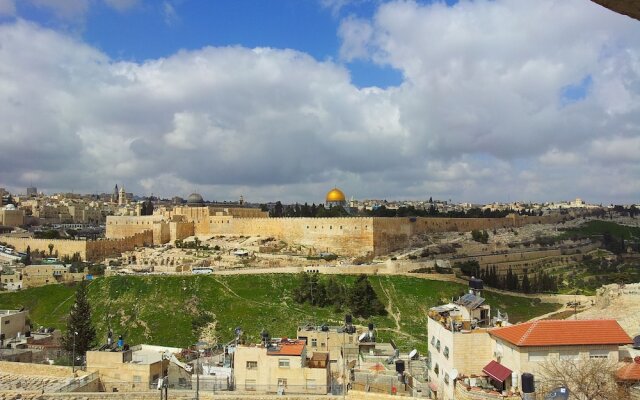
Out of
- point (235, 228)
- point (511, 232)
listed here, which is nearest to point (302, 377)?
point (235, 228)

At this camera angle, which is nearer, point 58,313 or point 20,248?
point 58,313

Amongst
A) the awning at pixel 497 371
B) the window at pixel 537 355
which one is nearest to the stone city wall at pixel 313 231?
the awning at pixel 497 371

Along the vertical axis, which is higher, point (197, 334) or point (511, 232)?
point (511, 232)

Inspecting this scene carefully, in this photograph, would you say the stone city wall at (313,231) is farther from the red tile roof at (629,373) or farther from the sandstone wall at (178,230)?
the red tile roof at (629,373)

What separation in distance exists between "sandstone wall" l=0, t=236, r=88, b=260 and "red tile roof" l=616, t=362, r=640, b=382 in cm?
4779

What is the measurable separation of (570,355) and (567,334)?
0.41m

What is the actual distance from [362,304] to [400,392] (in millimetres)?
23243

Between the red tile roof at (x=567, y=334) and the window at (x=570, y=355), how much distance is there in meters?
0.19

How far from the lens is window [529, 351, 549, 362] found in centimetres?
1193

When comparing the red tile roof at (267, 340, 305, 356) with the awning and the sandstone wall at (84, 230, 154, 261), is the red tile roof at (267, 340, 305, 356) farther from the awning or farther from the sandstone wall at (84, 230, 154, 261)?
the sandstone wall at (84, 230, 154, 261)

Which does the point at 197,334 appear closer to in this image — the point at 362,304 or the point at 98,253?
the point at 362,304

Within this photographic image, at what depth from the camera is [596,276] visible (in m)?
49.1

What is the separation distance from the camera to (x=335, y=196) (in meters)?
77.3

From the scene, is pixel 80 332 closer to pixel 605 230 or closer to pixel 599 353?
pixel 599 353
